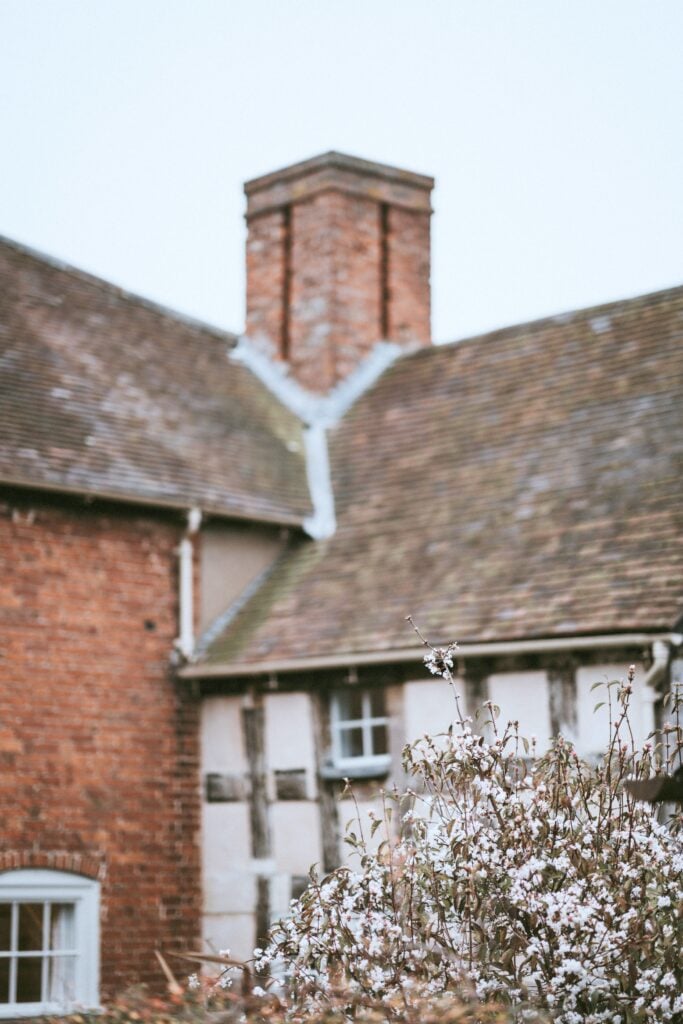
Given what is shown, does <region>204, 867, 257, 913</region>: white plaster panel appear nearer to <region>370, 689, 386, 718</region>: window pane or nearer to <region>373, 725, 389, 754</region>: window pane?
<region>373, 725, 389, 754</region>: window pane

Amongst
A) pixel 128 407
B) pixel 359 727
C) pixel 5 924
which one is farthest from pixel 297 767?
pixel 128 407

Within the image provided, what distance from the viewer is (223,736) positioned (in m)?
13.4

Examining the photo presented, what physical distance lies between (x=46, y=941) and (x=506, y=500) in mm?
5258

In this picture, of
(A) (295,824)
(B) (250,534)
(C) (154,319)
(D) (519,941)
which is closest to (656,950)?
(D) (519,941)

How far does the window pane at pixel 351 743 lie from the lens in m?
12.9

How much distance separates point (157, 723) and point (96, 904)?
1.62 meters

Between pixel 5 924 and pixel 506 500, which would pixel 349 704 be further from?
pixel 5 924

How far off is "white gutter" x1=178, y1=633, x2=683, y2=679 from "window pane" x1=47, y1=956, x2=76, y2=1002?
101 inches

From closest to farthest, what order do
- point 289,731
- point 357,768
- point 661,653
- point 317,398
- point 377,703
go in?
point 661,653 < point 357,768 < point 377,703 < point 289,731 < point 317,398

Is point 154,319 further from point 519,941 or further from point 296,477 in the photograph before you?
point 519,941

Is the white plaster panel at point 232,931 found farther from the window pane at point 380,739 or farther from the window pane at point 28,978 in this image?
the window pane at point 380,739

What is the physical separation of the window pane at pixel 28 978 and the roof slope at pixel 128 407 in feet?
12.2

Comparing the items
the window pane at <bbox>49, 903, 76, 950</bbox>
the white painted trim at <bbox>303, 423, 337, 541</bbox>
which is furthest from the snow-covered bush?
the white painted trim at <bbox>303, 423, 337, 541</bbox>

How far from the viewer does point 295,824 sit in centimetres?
1280
